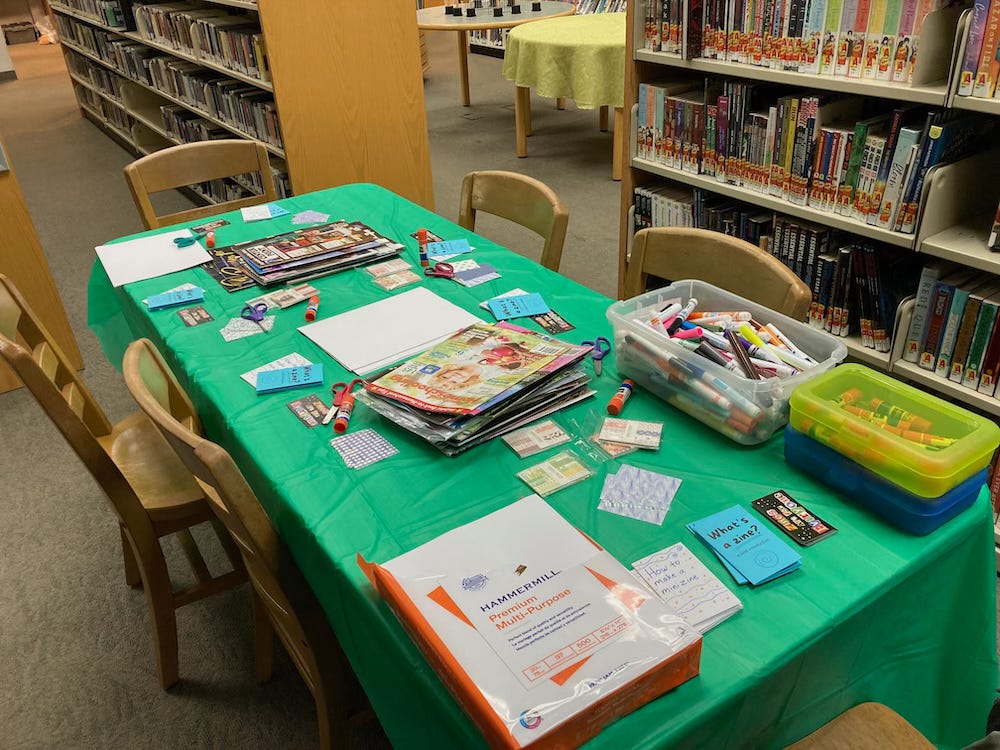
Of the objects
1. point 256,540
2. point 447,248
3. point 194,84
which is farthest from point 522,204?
point 194,84

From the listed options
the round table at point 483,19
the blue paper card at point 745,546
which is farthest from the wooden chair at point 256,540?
the round table at point 483,19

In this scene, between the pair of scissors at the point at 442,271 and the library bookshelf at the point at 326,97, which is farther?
the library bookshelf at the point at 326,97

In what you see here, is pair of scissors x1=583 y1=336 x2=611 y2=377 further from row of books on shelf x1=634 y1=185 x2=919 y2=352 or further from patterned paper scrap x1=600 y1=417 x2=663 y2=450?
row of books on shelf x1=634 y1=185 x2=919 y2=352

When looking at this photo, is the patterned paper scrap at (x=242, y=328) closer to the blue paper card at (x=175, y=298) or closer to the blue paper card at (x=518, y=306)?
the blue paper card at (x=175, y=298)

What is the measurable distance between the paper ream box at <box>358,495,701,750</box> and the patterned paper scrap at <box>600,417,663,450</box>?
0.85 feet

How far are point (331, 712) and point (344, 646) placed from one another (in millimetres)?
293

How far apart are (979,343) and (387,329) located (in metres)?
1.41

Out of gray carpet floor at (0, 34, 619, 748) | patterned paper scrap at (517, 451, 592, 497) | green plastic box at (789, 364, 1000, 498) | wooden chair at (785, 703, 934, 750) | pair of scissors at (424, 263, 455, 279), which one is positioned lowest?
gray carpet floor at (0, 34, 619, 748)

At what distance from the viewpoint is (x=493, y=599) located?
88 cm

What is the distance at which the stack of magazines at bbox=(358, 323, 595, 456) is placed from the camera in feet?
3.99

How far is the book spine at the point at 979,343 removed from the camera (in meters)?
1.81

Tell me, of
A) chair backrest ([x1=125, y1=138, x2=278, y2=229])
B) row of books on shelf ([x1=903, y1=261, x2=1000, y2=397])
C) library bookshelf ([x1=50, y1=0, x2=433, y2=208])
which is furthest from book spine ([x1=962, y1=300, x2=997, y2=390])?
library bookshelf ([x1=50, y1=0, x2=433, y2=208])

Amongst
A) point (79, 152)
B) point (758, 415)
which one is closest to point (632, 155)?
point (758, 415)

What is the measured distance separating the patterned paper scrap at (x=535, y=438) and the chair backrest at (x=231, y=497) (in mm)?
393
